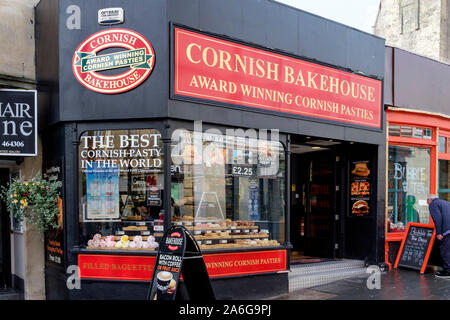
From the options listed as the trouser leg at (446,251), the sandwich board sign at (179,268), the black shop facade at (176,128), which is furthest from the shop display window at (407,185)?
the sandwich board sign at (179,268)

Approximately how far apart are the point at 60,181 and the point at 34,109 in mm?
1321

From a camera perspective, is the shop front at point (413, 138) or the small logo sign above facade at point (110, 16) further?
the shop front at point (413, 138)

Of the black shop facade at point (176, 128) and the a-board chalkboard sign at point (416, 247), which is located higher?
the black shop facade at point (176, 128)

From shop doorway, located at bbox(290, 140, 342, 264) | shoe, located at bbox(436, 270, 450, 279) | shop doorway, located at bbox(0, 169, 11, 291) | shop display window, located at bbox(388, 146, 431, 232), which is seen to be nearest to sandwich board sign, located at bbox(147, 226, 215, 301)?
shop doorway, located at bbox(0, 169, 11, 291)

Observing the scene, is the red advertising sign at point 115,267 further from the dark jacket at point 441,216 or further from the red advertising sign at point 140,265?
the dark jacket at point 441,216

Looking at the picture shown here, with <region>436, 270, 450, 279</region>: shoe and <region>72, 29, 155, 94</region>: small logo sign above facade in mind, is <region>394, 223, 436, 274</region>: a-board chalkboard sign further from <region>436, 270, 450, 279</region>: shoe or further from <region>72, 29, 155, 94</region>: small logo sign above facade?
<region>72, 29, 155, 94</region>: small logo sign above facade

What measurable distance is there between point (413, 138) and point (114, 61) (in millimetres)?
7322

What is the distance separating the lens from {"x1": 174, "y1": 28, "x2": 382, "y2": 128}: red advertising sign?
6797 mm

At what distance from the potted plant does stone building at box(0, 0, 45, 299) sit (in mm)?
652

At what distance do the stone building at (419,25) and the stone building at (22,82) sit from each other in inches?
606

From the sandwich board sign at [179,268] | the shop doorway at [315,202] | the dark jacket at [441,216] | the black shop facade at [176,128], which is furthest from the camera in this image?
the shop doorway at [315,202]

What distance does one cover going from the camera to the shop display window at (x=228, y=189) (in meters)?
7.03

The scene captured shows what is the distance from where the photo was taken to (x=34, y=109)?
7.23 meters

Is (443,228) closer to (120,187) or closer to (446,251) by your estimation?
(446,251)
